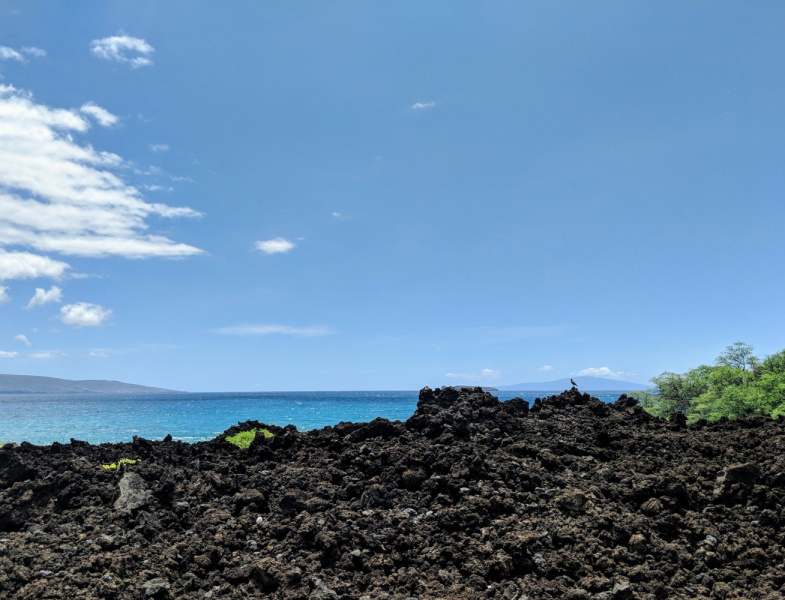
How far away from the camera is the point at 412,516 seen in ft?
23.6

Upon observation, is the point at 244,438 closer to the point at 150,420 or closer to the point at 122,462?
the point at 122,462

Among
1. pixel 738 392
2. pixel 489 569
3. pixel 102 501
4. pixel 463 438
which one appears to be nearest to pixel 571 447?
pixel 463 438

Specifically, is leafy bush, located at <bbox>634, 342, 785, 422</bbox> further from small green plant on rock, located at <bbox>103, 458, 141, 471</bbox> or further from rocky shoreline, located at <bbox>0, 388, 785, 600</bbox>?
small green plant on rock, located at <bbox>103, 458, 141, 471</bbox>

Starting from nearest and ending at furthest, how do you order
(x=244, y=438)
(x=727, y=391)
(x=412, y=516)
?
(x=412, y=516) → (x=244, y=438) → (x=727, y=391)

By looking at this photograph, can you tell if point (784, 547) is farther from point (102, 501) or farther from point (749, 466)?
point (102, 501)

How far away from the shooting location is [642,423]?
36.4 feet

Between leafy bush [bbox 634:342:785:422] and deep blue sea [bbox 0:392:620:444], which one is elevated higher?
leafy bush [bbox 634:342:785:422]

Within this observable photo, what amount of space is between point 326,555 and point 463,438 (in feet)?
13.9

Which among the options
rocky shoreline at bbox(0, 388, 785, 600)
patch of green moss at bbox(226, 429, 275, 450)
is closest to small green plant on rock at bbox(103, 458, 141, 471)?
rocky shoreline at bbox(0, 388, 785, 600)

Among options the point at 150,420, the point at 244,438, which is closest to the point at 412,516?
the point at 244,438

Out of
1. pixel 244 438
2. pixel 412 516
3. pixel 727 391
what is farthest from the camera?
pixel 727 391

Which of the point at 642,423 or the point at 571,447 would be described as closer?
the point at 571,447

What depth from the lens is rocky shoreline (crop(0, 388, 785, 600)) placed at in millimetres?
5762

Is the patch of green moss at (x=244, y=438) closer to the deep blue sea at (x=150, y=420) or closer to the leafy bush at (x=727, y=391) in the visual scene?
the leafy bush at (x=727, y=391)
